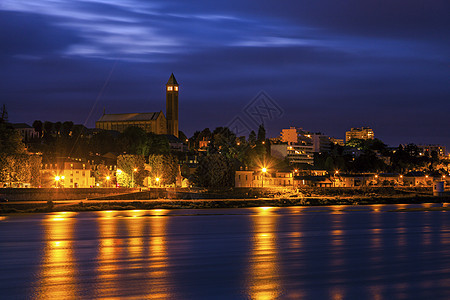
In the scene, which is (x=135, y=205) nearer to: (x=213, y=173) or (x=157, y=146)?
(x=213, y=173)

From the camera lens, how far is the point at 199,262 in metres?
24.4

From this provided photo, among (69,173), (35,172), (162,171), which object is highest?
(162,171)

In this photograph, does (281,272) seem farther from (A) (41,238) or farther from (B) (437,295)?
(A) (41,238)

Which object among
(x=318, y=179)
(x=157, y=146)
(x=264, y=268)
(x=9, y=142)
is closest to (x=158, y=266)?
(x=264, y=268)

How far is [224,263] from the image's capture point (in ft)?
79.2

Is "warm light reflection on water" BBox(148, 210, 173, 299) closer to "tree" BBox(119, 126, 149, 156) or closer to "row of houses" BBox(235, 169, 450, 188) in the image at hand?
"row of houses" BBox(235, 169, 450, 188)

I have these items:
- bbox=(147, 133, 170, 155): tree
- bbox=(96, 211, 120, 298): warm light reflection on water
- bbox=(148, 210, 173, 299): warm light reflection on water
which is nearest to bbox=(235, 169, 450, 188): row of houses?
bbox=(147, 133, 170, 155): tree

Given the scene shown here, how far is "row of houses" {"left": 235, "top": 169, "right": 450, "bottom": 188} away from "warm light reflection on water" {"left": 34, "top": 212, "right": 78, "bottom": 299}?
97.7 meters

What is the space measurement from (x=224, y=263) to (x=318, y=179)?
450 ft

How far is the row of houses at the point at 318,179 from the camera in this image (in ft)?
442

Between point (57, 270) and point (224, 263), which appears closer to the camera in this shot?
point (57, 270)

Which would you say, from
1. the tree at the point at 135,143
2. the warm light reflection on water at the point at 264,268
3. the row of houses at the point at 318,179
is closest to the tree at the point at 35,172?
the row of houses at the point at 318,179

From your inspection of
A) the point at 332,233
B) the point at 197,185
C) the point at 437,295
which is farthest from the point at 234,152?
the point at 437,295

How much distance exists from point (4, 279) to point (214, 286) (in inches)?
281
